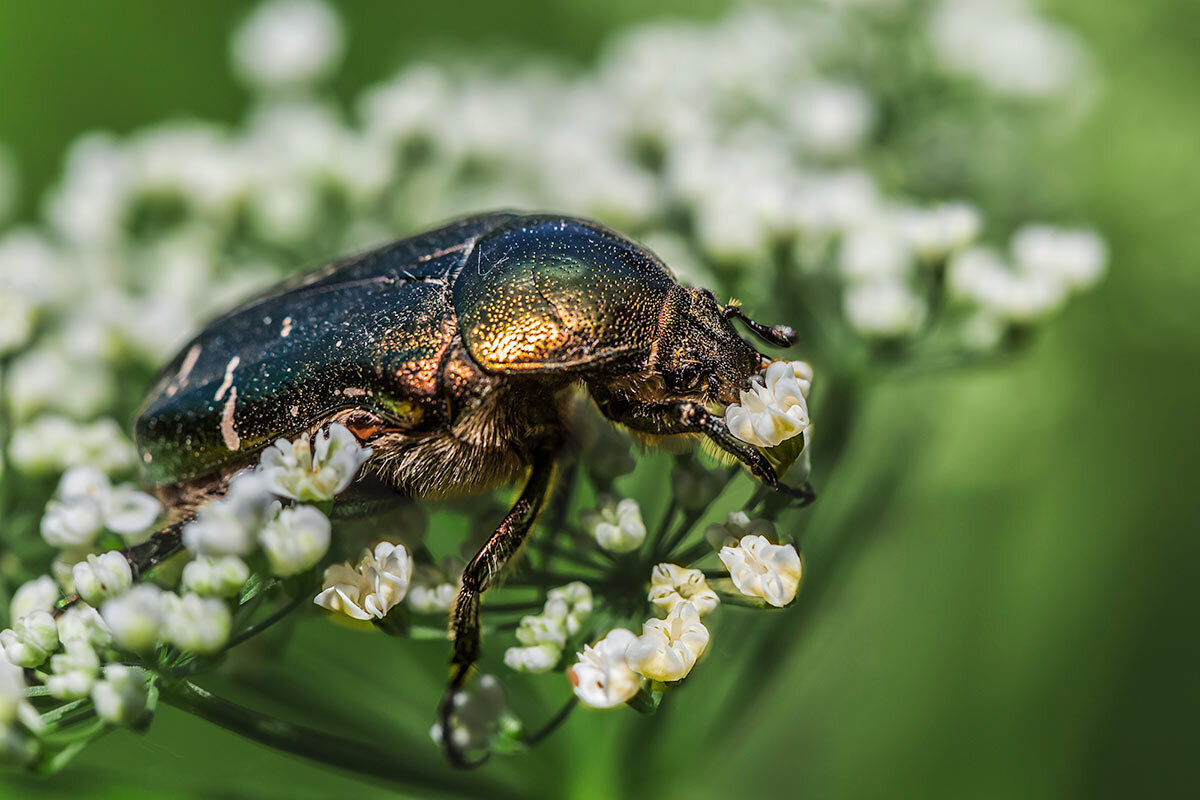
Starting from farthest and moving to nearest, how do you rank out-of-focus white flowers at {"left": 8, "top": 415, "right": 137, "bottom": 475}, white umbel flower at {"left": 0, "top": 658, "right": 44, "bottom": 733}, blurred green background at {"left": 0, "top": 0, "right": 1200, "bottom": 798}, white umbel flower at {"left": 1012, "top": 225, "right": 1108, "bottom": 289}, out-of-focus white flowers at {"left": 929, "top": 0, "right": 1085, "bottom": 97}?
1. out-of-focus white flowers at {"left": 929, "top": 0, "right": 1085, "bottom": 97}
2. white umbel flower at {"left": 1012, "top": 225, "right": 1108, "bottom": 289}
3. blurred green background at {"left": 0, "top": 0, "right": 1200, "bottom": 798}
4. out-of-focus white flowers at {"left": 8, "top": 415, "right": 137, "bottom": 475}
5. white umbel flower at {"left": 0, "top": 658, "right": 44, "bottom": 733}

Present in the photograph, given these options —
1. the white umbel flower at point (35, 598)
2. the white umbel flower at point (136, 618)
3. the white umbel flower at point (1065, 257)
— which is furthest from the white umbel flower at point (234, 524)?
the white umbel flower at point (1065, 257)

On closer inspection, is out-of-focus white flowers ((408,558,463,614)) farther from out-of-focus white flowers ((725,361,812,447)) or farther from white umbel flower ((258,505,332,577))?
out-of-focus white flowers ((725,361,812,447))

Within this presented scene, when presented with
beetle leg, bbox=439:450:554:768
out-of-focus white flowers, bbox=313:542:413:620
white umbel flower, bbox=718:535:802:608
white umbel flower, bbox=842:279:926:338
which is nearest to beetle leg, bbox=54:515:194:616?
out-of-focus white flowers, bbox=313:542:413:620

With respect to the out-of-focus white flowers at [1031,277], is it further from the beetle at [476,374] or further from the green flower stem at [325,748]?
the green flower stem at [325,748]

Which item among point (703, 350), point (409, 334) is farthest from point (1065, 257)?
point (409, 334)

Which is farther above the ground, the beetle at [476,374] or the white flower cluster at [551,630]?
the beetle at [476,374]
